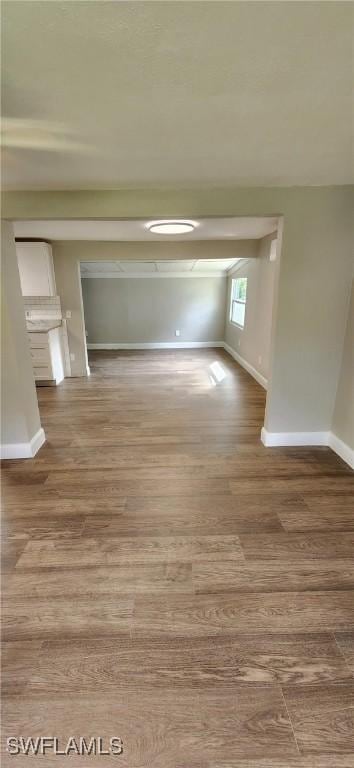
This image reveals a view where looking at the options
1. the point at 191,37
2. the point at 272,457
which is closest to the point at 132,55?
the point at 191,37

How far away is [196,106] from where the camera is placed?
128cm

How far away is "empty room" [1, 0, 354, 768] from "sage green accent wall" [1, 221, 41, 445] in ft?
0.06

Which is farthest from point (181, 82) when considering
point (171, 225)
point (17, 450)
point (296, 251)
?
point (17, 450)

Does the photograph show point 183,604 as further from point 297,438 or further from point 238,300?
point 238,300

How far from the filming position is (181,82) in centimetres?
114

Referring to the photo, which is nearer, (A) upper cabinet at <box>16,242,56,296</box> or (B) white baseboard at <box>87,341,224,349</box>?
(A) upper cabinet at <box>16,242,56,296</box>

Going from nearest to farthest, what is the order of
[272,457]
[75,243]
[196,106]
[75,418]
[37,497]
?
[196,106]
[37,497]
[272,457]
[75,418]
[75,243]

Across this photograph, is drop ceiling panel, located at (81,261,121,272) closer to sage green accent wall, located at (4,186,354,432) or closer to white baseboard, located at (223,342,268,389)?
white baseboard, located at (223,342,268,389)

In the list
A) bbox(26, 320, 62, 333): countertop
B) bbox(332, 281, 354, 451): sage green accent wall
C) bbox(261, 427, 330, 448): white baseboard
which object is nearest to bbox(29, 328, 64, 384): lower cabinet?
bbox(26, 320, 62, 333): countertop

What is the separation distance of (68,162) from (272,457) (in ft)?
8.29

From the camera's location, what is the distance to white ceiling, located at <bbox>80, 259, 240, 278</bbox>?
6.26 m

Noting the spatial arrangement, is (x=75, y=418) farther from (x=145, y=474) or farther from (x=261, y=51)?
(x=261, y=51)

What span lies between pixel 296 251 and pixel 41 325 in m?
3.75

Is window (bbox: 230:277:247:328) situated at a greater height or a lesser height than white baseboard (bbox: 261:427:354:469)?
greater
